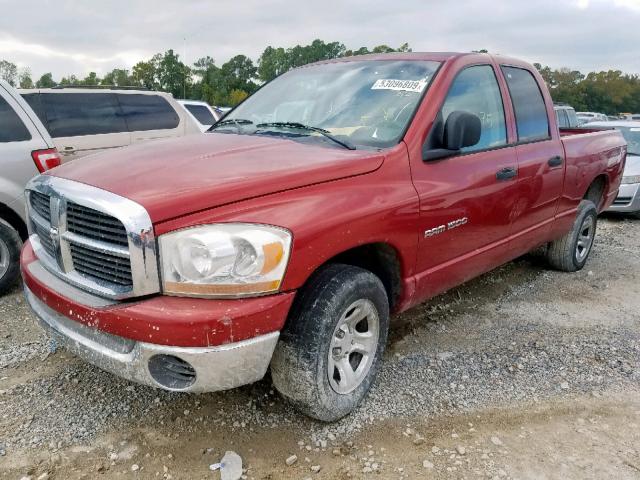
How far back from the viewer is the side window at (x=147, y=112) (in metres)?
6.33

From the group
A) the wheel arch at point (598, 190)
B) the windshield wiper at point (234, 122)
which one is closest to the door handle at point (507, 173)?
the windshield wiper at point (234, 122)

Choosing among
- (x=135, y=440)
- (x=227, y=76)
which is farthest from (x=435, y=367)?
(x=227, y=76)

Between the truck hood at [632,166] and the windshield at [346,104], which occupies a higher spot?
the windshield at [346,104]

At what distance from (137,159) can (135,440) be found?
139cm

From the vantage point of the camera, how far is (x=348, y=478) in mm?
2391

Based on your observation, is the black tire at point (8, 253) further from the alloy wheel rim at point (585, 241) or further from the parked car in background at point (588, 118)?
the parked car in background at point (588, 118)

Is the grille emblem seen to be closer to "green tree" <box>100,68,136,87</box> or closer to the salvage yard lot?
the salvage yard lot

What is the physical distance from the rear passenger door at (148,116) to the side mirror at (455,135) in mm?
4245

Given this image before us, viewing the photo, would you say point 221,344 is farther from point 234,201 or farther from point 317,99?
point 317,99

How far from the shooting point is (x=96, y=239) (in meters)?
2.30

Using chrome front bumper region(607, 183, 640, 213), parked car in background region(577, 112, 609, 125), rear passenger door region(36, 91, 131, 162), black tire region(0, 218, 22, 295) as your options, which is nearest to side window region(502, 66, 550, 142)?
black tire region(0, 218, 22, 295)

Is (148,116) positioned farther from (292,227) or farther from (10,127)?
(292,227)

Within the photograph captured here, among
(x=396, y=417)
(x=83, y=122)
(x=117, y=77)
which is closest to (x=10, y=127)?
(x=83, y=122)

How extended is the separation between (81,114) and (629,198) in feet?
25.5
